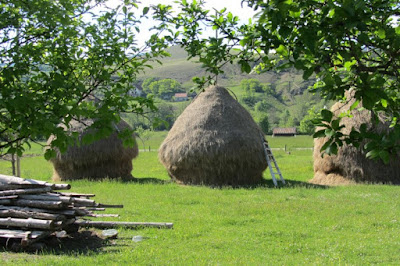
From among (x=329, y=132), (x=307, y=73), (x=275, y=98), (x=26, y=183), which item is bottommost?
(x=26, y=183)

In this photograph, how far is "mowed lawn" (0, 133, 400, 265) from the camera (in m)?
6.73

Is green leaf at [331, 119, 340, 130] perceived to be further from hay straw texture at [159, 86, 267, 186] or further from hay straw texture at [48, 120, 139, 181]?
hay straw texture at [48, 120, 139, 181]

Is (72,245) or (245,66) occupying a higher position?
(245,66)

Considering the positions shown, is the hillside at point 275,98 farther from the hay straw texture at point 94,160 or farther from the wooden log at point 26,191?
the wooden log at point 26,191

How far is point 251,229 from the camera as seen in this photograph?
28.3ft

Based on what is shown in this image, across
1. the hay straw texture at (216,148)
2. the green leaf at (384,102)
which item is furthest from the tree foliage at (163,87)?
the green leaf at (384,102)

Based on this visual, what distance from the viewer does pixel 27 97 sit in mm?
3590

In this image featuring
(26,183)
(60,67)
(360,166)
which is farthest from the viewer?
(360,166)

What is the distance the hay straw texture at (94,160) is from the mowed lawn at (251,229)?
3.50 m

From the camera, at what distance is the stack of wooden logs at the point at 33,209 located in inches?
281

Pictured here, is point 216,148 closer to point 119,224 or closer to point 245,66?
point 119,224

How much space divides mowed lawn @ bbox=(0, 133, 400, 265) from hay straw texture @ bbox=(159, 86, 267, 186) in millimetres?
1569

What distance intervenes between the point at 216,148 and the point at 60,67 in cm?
1148

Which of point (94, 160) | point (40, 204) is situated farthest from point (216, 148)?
point (40, 204)
